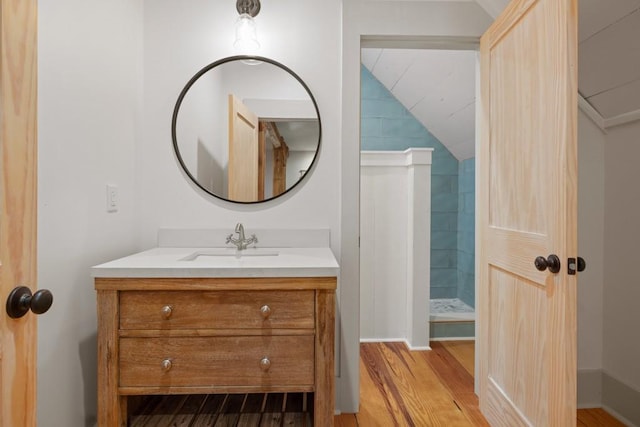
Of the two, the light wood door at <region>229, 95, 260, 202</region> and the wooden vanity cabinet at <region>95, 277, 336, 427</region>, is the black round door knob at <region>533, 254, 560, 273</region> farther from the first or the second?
the light wood door at <region>229, 95, 260, 202</region>

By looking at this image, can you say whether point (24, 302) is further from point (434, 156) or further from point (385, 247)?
point (434, 156)

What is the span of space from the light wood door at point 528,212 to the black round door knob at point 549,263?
2cm

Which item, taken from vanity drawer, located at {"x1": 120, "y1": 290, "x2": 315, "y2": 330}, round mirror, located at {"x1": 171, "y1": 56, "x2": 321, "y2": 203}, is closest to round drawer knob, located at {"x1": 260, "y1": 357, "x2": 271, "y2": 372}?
vanity drawer, located at {"x1": 120, "y1": 290, "x2": 315, "y2": 330}

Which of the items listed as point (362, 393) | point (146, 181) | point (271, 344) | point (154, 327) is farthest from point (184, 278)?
point (362, 393)

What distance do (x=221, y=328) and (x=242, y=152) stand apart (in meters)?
0.94

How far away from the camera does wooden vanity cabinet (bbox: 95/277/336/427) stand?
4.32 ft

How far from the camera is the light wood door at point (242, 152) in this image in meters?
1.93

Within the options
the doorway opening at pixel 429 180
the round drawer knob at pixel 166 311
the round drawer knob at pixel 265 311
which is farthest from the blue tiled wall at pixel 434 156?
the round drawer knob at pixel 166 311

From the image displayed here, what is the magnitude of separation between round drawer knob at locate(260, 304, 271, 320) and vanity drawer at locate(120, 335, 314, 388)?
8 cm

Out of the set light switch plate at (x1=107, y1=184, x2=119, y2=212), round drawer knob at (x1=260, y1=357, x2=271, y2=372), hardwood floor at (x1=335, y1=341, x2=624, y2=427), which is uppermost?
light switch plate at (x1=107, y1=184, x2=119, y2=212)

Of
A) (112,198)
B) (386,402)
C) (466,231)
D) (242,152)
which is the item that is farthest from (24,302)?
(466,231)

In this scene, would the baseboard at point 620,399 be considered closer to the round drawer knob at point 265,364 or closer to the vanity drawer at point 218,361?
the vanity drawer at point 218,361

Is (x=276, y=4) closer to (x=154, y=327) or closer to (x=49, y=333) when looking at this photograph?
(x=154, y=327)

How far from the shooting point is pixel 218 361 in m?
1.33
